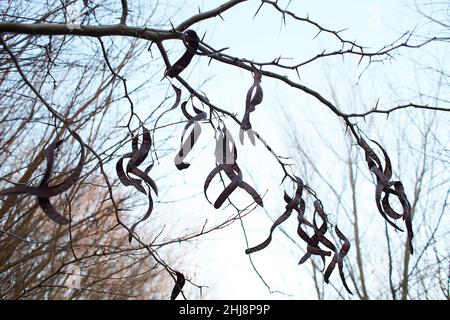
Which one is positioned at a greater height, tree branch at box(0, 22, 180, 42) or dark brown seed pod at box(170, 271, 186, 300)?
tree branch at box(0, 22, 180, 42)

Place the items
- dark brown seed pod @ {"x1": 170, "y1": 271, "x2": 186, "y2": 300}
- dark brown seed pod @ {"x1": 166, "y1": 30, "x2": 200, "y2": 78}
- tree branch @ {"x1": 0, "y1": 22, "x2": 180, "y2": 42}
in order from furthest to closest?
tree branch @ {"x1": 0, "y1": 22, "x2": 180, "y2": 42} → dark brown seed pod @ {"x1": 170, "y1": 271, "x2": 186, "y2": 300} → dark brown seed pod @ {"x1": 166, "y1": 30, "x2": 200, "y2": 78}

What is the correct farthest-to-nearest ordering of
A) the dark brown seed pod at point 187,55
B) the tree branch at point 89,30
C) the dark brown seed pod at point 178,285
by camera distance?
the tree branch at point 89,30 < the dark brown seed pod at point 178,285 < the dark brown seed pod at point 187,55

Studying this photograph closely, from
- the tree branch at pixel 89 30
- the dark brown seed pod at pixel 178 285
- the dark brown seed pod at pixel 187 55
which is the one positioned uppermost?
the tree branch at pixel 89 30

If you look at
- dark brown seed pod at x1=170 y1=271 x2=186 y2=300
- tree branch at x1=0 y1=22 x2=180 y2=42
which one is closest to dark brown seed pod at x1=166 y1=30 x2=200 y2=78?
tree branch at x1=0 y1=22 x2=180 y2=42

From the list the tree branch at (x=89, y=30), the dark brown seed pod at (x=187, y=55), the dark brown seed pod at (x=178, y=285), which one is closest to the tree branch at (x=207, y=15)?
the tree branch at (x=89, y=30)

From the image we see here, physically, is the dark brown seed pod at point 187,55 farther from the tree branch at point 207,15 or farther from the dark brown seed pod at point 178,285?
the dark brown seed pod at point 178,285

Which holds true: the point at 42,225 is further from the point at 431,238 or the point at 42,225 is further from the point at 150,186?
the point at 431,238

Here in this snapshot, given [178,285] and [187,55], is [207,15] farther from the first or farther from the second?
[178,285]

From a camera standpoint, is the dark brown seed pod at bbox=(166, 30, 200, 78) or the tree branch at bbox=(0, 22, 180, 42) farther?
the tree branch at bbox=(0, 22, 180, 42)

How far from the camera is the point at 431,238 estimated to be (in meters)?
7.82

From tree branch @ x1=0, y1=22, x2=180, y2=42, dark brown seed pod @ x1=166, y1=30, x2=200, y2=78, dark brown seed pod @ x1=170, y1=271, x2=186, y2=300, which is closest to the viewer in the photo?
dark brown seed pod @ x1=166, y1=30, x2=200, y2=78

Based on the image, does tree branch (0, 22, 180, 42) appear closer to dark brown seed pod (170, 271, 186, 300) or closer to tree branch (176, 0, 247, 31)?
tree branch (176, 0, 247, 31)
